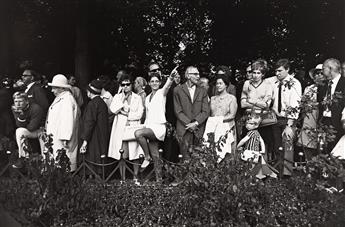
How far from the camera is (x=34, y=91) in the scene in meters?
10.6

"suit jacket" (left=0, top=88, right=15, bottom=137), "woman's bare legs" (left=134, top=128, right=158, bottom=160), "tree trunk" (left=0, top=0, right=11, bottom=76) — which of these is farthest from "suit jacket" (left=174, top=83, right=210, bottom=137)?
"tree trunk" (left=0, top=0, right=11, bottom=76)

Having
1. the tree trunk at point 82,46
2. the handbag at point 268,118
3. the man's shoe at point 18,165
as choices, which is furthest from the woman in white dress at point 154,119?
the tree trunk at point 82,46

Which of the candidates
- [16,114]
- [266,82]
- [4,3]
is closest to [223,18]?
[4,3]

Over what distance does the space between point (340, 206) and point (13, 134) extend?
5.99 m

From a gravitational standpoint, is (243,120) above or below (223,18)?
below

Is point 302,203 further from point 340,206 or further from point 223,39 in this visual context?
point 223,39

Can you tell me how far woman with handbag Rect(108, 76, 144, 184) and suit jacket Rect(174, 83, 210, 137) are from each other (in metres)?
0.65

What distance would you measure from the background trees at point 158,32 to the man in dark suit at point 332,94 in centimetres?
540

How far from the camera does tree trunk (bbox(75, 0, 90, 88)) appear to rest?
559 inches

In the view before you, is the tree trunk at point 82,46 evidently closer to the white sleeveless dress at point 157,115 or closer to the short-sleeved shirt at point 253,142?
the white sleeveless dress at point 157,115

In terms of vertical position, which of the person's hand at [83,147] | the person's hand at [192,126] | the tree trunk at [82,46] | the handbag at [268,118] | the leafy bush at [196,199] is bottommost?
the leafy bush at [196,199]

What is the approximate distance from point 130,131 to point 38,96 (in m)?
1.99

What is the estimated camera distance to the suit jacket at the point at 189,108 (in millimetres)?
9602

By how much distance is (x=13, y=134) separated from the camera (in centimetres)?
1041
